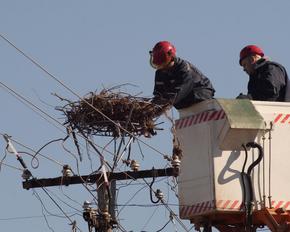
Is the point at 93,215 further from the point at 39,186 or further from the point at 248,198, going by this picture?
the point at 248,198

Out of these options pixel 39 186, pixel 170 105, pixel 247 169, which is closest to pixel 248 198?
pixel 247 169

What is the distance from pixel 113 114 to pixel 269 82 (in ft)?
7.06

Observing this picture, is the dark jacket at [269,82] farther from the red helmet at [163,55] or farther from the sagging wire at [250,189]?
the red helmet at [163,55]

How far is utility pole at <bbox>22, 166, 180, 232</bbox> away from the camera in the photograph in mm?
15133

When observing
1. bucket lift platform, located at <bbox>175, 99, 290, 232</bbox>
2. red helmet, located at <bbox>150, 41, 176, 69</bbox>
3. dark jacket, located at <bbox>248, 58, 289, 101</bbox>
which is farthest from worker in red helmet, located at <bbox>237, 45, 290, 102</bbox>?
red helmet, located at <bbox>150, 41, 176, 69</bbox>

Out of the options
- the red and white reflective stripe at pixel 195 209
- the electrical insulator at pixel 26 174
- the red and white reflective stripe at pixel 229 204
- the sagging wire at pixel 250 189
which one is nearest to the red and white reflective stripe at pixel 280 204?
the sagging wire at pixel 250 189

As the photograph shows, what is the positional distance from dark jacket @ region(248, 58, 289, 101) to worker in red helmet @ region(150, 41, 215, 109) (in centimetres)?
61

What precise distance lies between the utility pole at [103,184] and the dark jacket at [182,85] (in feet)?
2.78

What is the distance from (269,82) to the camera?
15227mm

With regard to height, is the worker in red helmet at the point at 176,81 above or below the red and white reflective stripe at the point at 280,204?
above

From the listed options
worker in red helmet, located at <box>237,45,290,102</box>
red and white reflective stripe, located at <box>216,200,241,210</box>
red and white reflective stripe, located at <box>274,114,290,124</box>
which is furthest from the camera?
worker in red helmet, located at <box>237,45,290,102</box>

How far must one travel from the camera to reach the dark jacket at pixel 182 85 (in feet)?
49.4

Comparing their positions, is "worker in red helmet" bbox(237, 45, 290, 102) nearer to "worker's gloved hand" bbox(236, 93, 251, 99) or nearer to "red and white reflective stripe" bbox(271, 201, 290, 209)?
"worker's gloved hand" bbox(236, 93, 251, 99)

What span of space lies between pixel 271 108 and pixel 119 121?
2067 millimetres
